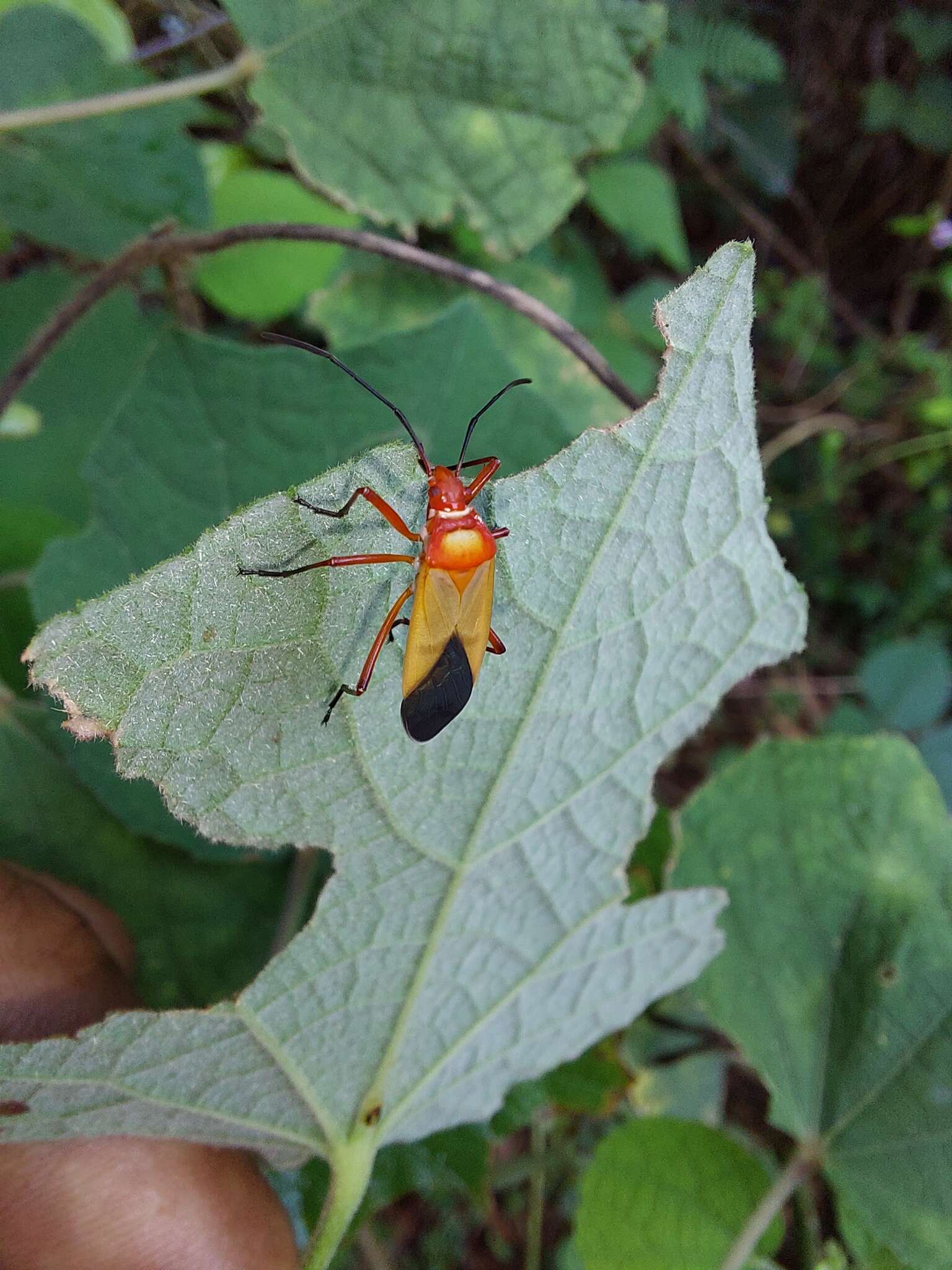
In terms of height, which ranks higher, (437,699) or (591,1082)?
(437,699)

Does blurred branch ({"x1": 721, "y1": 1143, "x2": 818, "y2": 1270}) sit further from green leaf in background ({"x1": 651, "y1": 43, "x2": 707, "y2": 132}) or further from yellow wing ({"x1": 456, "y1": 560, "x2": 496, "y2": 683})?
green leaf in background ({"x1": 651, "y1": 43, "x2": 707, "y2": 132})

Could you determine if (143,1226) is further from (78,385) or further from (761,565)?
(78,385)

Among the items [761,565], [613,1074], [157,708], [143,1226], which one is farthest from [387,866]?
[613,1074]

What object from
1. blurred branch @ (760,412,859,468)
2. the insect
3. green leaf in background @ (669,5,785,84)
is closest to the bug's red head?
the insect

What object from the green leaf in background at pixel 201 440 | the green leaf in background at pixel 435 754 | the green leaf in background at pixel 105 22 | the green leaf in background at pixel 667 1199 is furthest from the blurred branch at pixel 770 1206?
the green leaf in background at pixel 105 22

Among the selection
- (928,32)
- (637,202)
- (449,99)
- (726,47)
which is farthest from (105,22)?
(928,32)

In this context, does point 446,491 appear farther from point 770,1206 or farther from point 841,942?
point 770,1206
